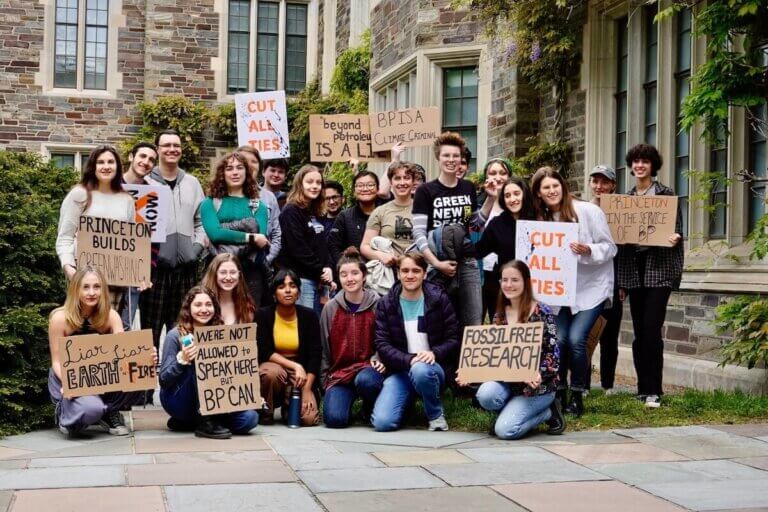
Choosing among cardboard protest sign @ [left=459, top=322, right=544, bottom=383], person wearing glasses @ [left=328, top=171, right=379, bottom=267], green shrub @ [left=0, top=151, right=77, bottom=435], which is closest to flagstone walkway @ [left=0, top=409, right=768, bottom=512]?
green shrub @ [left=0, top=151, right=77, bottom=435]

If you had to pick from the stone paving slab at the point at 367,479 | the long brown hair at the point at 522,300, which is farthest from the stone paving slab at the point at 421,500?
the long brown hair at the point at 522,300

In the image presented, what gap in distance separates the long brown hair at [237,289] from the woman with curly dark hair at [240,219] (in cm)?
54

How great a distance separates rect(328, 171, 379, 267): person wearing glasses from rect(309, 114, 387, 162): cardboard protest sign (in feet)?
4.91

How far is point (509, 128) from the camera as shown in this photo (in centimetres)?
1245

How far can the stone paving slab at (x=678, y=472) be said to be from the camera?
518 centimetres

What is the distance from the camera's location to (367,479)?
512cm

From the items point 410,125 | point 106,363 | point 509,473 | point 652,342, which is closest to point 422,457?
point 509,473

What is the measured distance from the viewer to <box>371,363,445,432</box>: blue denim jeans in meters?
6.73

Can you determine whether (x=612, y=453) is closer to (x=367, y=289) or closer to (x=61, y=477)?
(x=367, y=289)

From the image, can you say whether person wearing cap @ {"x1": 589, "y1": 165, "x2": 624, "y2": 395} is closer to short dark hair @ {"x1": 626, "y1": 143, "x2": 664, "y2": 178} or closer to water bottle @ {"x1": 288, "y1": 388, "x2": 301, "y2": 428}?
short dark hair @ {"x1": 626, "y1": 143, "x2": 664, "y2": 178}

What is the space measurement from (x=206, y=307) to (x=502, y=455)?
6.86 ft

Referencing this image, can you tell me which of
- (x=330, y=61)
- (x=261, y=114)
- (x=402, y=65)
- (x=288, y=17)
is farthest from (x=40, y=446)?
(x=288, y=17)

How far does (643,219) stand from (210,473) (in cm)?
381

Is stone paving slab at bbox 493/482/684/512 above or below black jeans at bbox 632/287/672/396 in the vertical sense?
below
